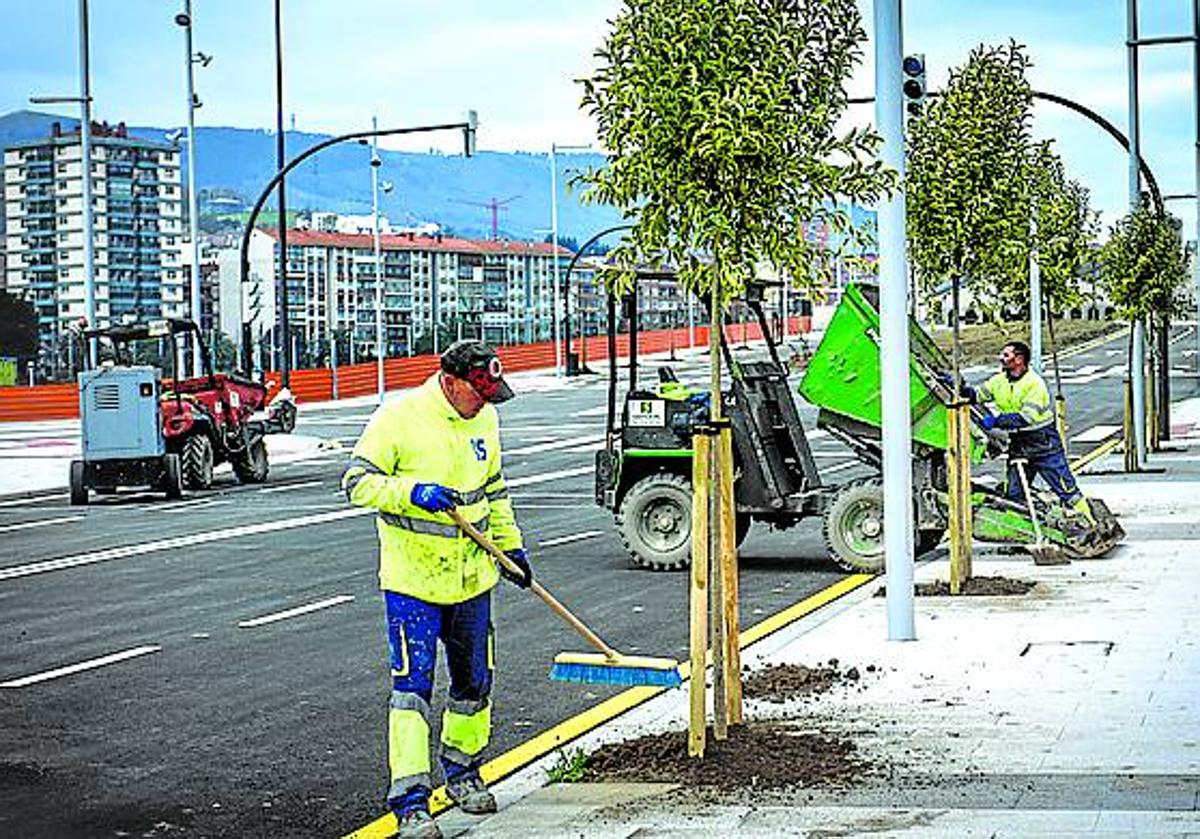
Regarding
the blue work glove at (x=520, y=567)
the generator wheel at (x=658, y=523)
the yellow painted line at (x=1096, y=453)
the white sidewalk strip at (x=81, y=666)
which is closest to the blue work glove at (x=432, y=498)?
the blue work glove at (x=520, y=567)

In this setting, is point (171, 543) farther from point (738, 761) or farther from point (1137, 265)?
point (738, 761)

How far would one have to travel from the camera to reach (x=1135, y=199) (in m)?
31.5

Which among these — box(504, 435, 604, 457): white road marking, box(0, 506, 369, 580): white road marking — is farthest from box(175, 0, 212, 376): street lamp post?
box(0, 506, 369, 580): white road marking

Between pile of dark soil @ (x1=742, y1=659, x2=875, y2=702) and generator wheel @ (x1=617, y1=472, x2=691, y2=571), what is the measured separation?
20.9 feet

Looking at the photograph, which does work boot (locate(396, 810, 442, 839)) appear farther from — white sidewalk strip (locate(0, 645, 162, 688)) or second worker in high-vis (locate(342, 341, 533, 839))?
white sidewalk strip (locate(0, 645, 162, 688))

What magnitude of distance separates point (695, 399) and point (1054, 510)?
327cm

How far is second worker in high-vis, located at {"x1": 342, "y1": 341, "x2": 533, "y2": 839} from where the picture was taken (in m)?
8.19

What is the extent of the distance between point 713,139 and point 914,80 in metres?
5.53

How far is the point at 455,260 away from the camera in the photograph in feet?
385

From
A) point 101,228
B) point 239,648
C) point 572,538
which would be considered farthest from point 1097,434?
point 101,228

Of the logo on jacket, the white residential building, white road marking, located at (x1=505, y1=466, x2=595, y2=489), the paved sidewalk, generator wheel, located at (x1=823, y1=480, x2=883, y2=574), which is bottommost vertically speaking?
white road marking, located at (x1=505, y1=466, x2=595, y2=489)

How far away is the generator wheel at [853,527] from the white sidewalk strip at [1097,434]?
21714mm

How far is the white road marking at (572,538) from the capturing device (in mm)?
21375

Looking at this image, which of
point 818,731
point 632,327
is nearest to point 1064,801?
point 818,731
